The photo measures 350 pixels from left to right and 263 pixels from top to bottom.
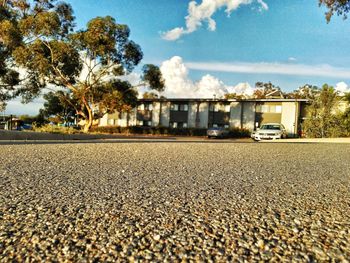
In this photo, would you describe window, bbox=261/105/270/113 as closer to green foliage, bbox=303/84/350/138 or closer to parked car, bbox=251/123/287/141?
green foliage, bbox=303/84/350/138

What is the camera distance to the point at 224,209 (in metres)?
3.30

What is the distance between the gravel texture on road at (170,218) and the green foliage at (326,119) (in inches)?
907

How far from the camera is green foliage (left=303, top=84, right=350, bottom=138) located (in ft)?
83.3

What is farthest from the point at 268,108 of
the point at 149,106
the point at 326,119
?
the point at 149,106

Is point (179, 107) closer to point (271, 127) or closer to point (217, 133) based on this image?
point (217, 133)

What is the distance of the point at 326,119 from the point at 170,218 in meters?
26.7

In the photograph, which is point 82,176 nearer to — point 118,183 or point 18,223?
point 118,183

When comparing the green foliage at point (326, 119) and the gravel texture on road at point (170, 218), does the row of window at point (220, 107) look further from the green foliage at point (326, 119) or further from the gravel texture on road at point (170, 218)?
the gravel texture on road at point (170, 218)

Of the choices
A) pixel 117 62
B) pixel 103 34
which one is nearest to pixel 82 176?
pixel 103 34

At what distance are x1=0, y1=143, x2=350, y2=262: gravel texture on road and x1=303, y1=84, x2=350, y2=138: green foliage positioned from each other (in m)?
23.0

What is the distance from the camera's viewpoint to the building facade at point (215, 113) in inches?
1410

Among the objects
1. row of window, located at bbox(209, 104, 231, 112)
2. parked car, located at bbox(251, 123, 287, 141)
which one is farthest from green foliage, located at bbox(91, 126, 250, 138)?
parked car, located at bbox(251, 123, 287, 141)

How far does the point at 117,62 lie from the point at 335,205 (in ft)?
84.5

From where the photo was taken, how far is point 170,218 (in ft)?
9.60
